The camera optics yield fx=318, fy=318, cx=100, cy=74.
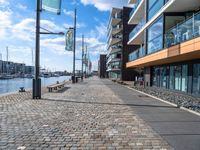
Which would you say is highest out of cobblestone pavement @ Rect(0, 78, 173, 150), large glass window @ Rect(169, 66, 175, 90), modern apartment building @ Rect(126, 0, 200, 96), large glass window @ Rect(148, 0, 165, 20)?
large glass window @ Rect(148, 0, 165, 20)

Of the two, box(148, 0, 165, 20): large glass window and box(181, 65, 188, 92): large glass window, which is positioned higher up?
box(148, 0, 165, 20): large glass window

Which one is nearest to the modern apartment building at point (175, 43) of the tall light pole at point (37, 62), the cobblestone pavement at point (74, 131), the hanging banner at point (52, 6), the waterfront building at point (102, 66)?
the cobblestone pavement at point (74, 131)

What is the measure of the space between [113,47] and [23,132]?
79553 mm

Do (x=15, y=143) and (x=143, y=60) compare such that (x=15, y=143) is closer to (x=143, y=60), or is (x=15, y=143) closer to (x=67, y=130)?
(x=67, y=130)

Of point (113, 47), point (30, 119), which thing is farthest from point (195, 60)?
point (113, 47)

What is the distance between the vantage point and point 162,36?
2305cm

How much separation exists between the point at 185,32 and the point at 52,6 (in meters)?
7.45

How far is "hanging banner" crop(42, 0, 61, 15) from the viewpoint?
17406mm

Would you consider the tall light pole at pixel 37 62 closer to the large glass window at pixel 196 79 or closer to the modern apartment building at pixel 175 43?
the modern apartment building at pixel 175 43

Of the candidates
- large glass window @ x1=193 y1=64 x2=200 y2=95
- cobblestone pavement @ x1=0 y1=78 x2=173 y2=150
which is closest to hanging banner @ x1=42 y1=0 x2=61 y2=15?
cobblestone pavement @ x1=0 y1=78 x2=173 y2=150

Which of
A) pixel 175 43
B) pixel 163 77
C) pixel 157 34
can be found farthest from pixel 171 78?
pixel 175 43

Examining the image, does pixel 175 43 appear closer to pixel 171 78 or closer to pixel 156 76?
pixel 171 78

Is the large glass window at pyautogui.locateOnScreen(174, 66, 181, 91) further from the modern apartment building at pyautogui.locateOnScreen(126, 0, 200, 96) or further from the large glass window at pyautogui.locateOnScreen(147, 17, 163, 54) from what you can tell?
the large glass window at pyautogui.locateOnScreen(147, 17, 163, 54)

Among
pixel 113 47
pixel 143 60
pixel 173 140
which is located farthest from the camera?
pixel 113 47
